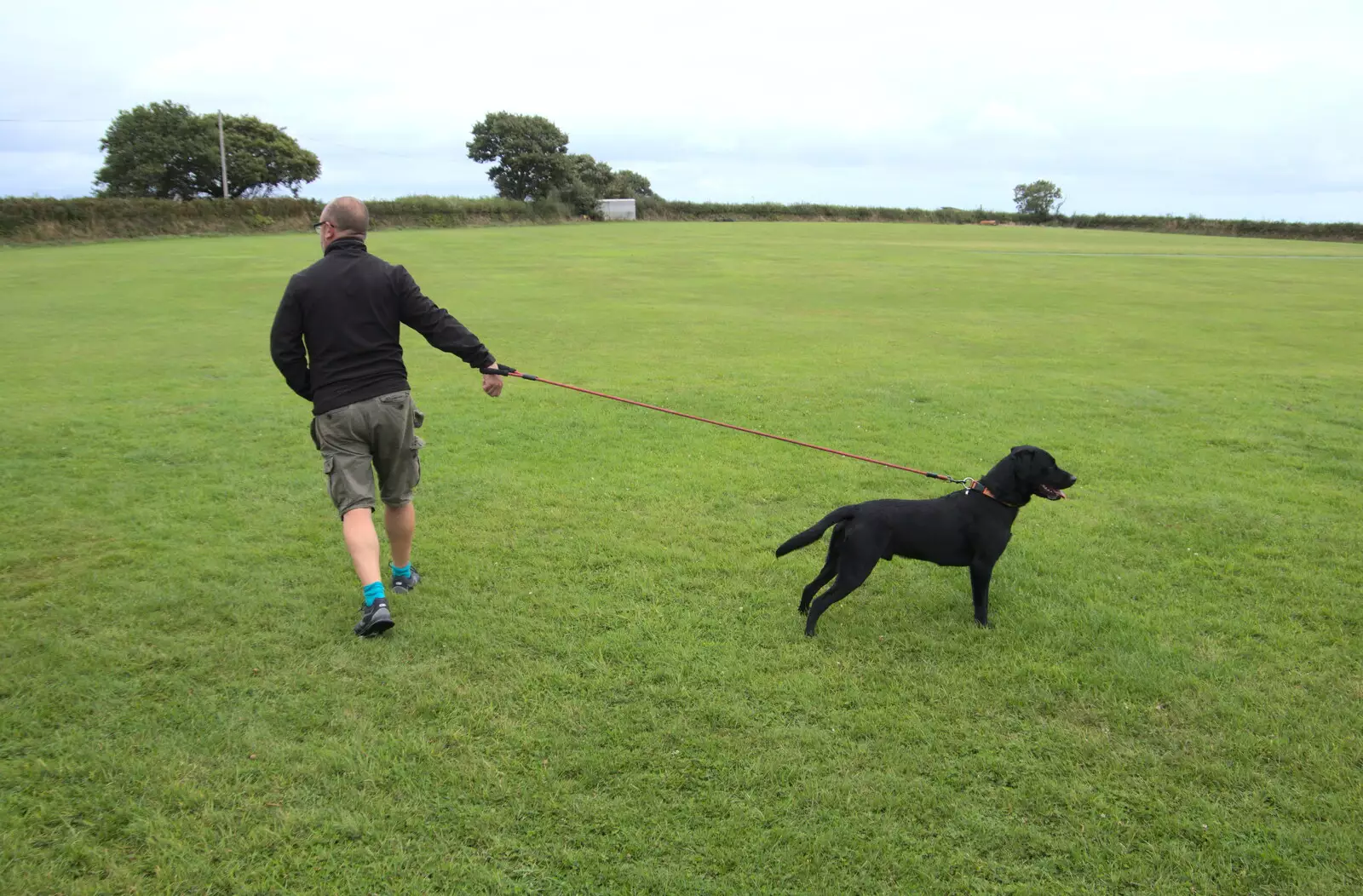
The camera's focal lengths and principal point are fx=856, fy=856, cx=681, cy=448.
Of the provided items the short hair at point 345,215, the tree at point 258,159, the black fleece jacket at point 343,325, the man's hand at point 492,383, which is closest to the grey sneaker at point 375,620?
the black fleece jacket at point 343,325

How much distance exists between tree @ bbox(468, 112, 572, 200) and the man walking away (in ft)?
230

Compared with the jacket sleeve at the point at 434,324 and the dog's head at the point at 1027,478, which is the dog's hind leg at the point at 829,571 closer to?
the dog's head at the point at 1027,478

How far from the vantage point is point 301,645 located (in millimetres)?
4523

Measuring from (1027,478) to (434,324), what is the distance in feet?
11.1

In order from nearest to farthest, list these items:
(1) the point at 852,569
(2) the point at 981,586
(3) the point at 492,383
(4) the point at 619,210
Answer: (1) the point at 852,569 → (2) the point at 981,586 → (3) the point at 492,383 → (4) the point at 619,210

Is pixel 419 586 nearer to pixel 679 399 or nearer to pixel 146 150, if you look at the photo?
pixel 679 399

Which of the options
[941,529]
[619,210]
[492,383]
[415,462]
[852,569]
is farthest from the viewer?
[619,210]

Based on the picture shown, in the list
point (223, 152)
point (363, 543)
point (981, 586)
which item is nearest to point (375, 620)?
point (363, 543)

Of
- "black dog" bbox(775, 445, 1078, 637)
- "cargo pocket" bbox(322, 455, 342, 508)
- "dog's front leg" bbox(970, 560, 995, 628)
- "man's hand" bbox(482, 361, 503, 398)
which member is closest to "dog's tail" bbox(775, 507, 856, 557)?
"black dog" bbox(775, 445, 1078, 637)

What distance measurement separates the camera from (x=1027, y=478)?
4.64 meters

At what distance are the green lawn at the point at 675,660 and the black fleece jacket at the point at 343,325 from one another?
1.31 metres

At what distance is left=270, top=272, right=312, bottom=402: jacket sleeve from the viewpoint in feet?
14.9

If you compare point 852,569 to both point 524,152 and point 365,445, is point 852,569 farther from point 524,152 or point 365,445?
point 524,152

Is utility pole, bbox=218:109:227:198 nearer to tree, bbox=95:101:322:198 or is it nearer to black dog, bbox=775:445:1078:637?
tree, bbox=95:101:322:198
